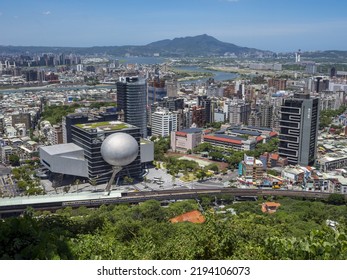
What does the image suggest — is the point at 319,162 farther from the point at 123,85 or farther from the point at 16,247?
the point at 16,247

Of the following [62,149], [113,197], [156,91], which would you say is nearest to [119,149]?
[113,197]

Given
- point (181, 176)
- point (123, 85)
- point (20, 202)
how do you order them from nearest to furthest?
point (20, 202)
point (181, 176)
point (123, 85)

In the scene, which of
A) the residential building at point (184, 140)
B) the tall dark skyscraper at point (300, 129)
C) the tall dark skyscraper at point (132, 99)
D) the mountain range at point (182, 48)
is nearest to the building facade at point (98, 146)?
the tall dark skyscraper at point (132, 99)

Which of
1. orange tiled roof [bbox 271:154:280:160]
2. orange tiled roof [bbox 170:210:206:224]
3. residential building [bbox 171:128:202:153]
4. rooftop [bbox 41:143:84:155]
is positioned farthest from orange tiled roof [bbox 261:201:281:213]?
residential building [bbox 171:128:202:153]

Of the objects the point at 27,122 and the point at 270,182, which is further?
the point at 27,122

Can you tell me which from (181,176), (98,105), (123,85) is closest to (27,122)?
(98,105)
